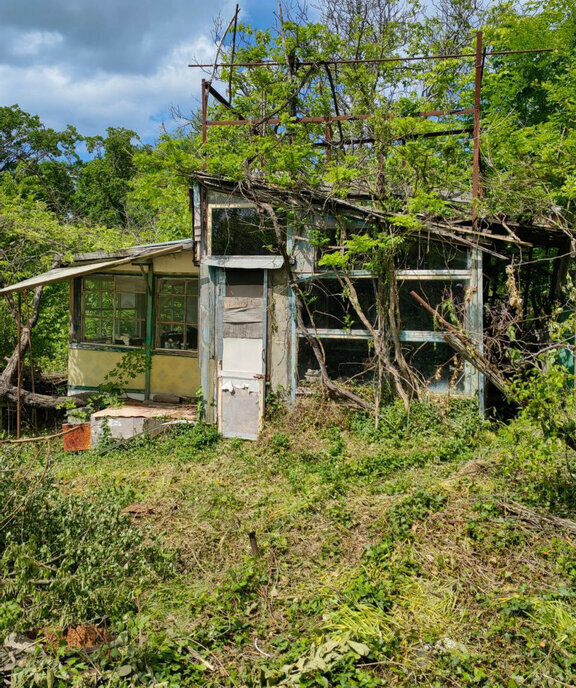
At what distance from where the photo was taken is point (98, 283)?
1059 centimetres

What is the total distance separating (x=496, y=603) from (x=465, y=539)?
2.47 feet

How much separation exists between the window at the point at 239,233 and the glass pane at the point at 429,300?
2172 millimetres

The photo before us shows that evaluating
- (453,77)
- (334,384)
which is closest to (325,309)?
(334,384)

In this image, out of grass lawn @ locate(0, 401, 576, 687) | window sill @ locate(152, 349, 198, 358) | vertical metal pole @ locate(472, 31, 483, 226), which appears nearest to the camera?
grass lawn @ locate(0, 401, 576, 687)

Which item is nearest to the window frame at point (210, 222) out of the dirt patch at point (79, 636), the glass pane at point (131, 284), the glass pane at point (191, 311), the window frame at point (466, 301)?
the window frame at point (466, 301)

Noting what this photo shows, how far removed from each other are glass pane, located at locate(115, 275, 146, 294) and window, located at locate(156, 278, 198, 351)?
395mm

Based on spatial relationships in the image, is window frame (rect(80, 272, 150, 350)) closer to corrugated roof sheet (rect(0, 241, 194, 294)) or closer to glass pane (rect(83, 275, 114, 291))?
glass pane (rect(83, 275, 114, 291))

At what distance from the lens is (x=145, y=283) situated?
10.3 m

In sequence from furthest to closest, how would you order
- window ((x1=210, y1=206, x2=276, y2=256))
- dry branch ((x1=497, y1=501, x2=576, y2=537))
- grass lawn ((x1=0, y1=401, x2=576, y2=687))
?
1. window ((x1=210, y1=206, x2=276, y2=256))
2. dry branch ((x1=497, y1=501, x2=576, y2=537))
3. grass lawn ((x1=0, y1=401, x2=576, y2=687))

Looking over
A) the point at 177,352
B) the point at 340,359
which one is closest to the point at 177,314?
the point at 177,352

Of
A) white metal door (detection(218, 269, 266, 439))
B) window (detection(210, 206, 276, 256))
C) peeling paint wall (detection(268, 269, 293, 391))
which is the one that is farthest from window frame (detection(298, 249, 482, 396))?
white metal door (detection(218, 269, 266, 439))

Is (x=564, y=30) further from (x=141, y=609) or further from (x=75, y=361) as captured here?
(x=141, y=609)

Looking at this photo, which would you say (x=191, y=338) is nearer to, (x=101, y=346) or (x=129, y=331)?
(x=129, y=331)

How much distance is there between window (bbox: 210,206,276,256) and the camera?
8.25 m
